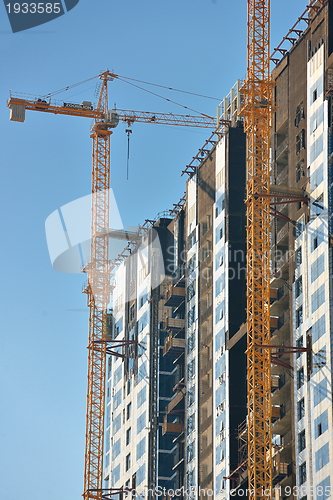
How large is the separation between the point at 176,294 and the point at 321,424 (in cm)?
5437

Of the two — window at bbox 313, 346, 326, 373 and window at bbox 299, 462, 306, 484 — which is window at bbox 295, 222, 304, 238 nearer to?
window at bbox 313, 346, 326, 373

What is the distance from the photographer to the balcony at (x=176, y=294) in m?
172

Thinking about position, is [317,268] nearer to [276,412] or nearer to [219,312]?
[276,412]

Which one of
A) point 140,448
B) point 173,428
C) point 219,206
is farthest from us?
point 140,448

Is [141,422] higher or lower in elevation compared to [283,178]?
lower

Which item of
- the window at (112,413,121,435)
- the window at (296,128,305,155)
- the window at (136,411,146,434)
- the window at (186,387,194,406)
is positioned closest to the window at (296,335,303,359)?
the window at (296,128,305,155)

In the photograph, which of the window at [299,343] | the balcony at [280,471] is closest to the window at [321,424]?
the balcony at [280,471]

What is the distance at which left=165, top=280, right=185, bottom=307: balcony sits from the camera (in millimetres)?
171500

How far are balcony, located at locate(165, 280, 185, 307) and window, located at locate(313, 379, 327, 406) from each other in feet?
168

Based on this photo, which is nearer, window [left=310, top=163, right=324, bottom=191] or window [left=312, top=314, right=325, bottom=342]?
window [left=312, top=314, right=325, bottom=342]

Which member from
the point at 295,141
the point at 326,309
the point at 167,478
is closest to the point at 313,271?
the point at 326,309

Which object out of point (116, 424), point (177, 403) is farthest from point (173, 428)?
point (116, 424)

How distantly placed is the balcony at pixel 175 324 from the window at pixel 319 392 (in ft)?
164

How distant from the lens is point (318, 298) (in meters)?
125
